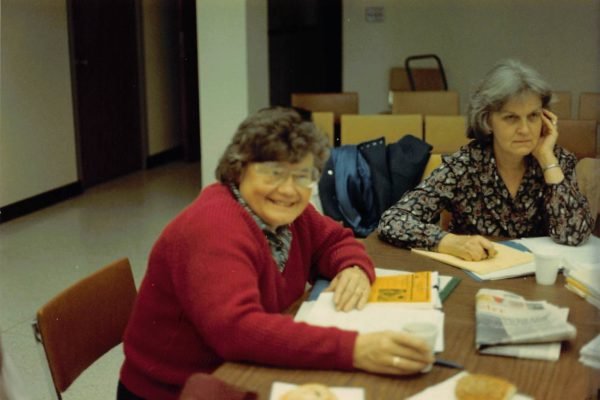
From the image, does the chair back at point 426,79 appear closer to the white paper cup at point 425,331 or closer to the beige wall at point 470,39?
the beige wall at point 470,39

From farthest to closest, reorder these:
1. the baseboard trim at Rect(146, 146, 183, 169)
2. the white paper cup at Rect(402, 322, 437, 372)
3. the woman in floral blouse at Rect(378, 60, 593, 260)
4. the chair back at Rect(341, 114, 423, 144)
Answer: the baseboard trim at Rect(146, 146, 183, 169)
the chair back at Rect(341, 114, 423, 144)
the woman in floral blouse at Rect(378, 60, 593, 260)
the white paper cup at Rect(402, 322, 437, 372)

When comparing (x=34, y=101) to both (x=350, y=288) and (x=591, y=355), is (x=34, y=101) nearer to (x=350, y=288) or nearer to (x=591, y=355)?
(x=350, y=288)

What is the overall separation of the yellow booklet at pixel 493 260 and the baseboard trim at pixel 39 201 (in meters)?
3.96

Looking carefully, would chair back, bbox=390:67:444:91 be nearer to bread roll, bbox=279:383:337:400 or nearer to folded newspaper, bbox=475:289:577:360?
folded newspaper, bbox=475:289:577:360

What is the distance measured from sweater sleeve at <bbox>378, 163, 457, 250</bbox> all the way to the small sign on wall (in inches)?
194

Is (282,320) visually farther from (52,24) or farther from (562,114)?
(52,24)

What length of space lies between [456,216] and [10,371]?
1.41 metres

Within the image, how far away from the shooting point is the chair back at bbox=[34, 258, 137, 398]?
5.41ft

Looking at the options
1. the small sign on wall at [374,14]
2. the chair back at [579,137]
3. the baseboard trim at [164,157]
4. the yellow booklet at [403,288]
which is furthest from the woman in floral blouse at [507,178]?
the baseboard trim at [164,157]

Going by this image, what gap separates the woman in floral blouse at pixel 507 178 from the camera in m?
2.23

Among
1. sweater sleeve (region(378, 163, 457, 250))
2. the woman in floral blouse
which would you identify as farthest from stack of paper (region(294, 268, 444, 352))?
the woman in floral blouse

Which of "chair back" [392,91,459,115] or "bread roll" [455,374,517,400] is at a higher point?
"chair back" [392,91,459,115]

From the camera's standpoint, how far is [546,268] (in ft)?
5.94

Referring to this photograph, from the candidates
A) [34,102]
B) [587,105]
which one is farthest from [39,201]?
[587,105]
